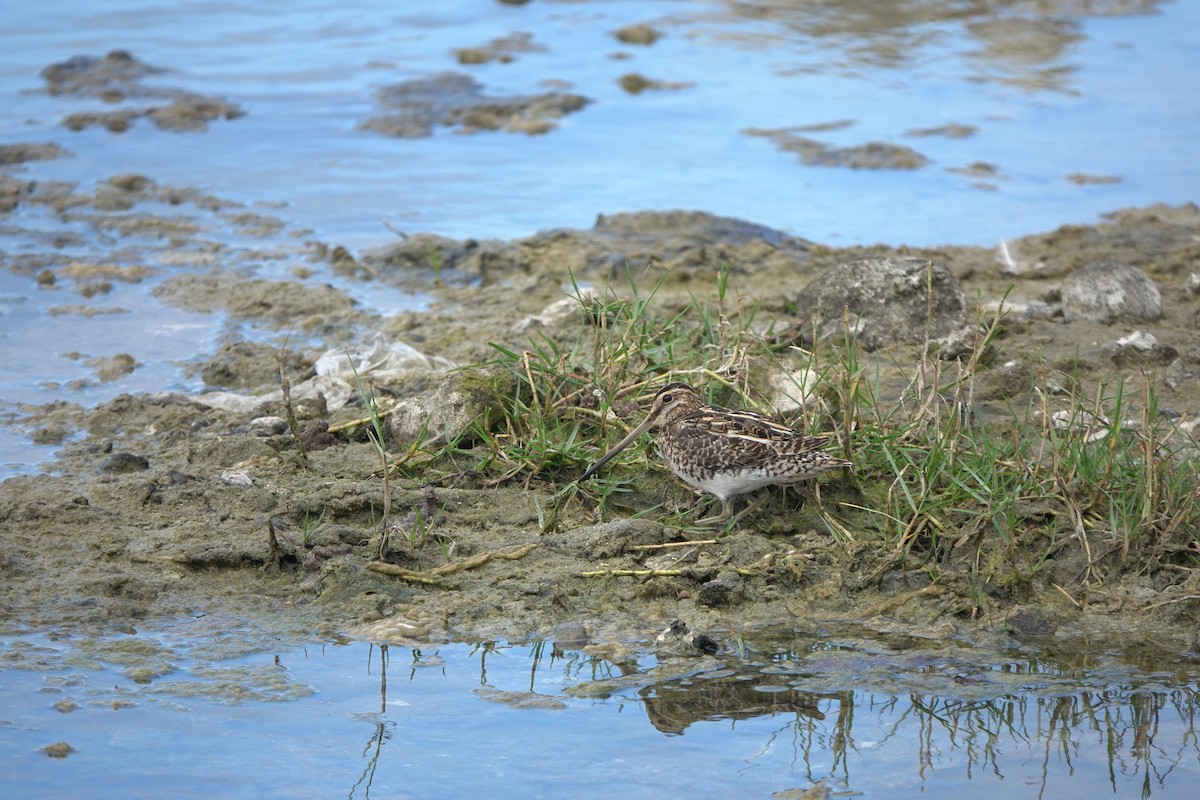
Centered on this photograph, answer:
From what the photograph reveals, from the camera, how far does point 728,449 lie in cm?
567

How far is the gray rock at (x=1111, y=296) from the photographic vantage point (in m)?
8.16

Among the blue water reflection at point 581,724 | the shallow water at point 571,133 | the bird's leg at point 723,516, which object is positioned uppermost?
the shallow water at point 571,133

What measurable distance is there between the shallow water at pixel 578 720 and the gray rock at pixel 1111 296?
346 cm

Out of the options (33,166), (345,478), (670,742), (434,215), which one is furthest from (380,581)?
(33,166)

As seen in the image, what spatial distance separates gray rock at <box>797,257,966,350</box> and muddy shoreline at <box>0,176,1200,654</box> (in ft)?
0.44

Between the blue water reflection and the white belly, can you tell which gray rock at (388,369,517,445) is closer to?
the white belly

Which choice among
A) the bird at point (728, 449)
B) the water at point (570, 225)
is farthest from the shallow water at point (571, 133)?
the bird at point (728, 449)

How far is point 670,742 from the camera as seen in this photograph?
461 centimetres

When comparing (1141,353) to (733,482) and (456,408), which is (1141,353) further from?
(456,408)

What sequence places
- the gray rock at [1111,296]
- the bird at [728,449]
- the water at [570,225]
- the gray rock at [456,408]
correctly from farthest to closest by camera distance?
1. the gray rock at [1111,296]
2. the gray rock at [456,408]
3. the bird at [728,449]
4. the water at [570,225]

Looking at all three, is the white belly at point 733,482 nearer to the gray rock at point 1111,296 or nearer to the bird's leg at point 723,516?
the bird's leg at point 723,516

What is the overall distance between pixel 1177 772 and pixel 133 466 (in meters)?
4.49

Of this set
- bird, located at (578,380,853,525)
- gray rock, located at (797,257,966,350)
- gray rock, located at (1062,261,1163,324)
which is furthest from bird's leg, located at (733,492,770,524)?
gray rock, located at (1062,261,1163,324)

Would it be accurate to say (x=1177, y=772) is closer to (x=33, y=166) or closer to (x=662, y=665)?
(x=662, y=665)
